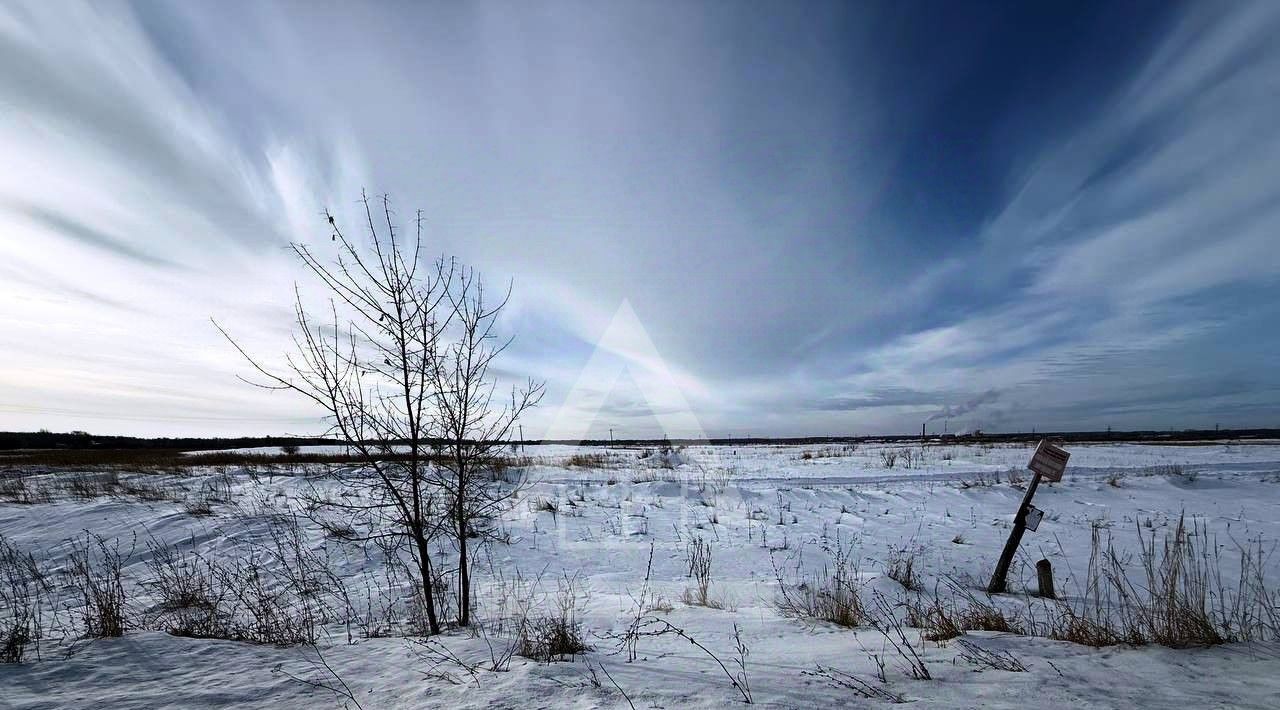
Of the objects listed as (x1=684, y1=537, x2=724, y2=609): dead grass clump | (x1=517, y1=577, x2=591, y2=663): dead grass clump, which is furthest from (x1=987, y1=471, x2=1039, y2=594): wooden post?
(x1=517, y1=577, x2=591, y2=663): dead grass clump

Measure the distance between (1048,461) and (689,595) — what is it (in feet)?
14.4

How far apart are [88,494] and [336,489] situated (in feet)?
16.1

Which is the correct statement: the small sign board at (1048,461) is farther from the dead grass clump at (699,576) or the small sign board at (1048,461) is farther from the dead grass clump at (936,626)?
the dead grass clump at (699,576)

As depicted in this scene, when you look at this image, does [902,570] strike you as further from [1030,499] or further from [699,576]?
[699,576]

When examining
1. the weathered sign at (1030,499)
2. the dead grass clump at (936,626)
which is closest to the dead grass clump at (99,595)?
the dead grass clump at (936,626)

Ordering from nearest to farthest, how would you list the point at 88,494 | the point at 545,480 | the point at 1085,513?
1. the point at 1085,513
2. the point at 88,494
3. the point at 545,480

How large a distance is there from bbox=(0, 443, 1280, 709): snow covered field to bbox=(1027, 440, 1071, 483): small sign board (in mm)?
987

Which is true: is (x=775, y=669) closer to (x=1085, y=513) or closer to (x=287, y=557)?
(x=287, y=557)

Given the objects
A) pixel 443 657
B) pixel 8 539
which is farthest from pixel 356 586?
pixel 8 539

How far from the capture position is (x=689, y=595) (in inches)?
214

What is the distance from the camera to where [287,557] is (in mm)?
7242

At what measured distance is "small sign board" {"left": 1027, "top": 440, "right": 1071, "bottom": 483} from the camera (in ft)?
17.6

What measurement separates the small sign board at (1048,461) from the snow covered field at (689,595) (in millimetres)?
987

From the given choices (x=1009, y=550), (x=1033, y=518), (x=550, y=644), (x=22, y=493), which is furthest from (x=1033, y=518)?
(x=22, y=493)
